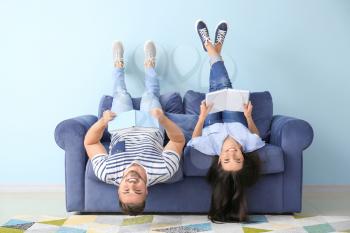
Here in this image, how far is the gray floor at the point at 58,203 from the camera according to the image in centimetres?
305

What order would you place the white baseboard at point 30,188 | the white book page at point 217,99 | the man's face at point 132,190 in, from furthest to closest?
the white baseboard at point 30,188
the white book page at point 217,99
the man's face at point 132,190

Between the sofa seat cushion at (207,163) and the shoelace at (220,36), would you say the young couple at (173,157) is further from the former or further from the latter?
the shoelace at (220,36)

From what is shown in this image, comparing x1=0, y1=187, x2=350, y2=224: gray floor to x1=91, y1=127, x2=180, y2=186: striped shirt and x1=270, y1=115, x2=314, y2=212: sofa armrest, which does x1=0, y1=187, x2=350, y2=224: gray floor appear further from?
x1=91, y1=127, x2=180, y2=186: striped shirt

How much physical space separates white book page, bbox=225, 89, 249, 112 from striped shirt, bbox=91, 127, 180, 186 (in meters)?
0.61

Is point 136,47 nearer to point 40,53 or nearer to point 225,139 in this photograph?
point 40,53

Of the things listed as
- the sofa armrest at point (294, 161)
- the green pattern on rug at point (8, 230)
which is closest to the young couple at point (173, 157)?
the sofa armrest at point (294, 161)

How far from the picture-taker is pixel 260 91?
12.3 feet

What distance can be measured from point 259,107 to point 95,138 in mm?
1362

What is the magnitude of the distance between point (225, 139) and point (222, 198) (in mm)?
395

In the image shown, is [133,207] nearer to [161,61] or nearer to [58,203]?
[58,203]

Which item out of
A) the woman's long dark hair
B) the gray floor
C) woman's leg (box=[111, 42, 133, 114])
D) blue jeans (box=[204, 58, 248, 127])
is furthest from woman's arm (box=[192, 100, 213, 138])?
the gray floor

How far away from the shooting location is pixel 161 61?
12.3ft

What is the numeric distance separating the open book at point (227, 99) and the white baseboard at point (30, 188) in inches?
61.4

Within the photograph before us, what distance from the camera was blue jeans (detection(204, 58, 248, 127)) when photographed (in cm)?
318
